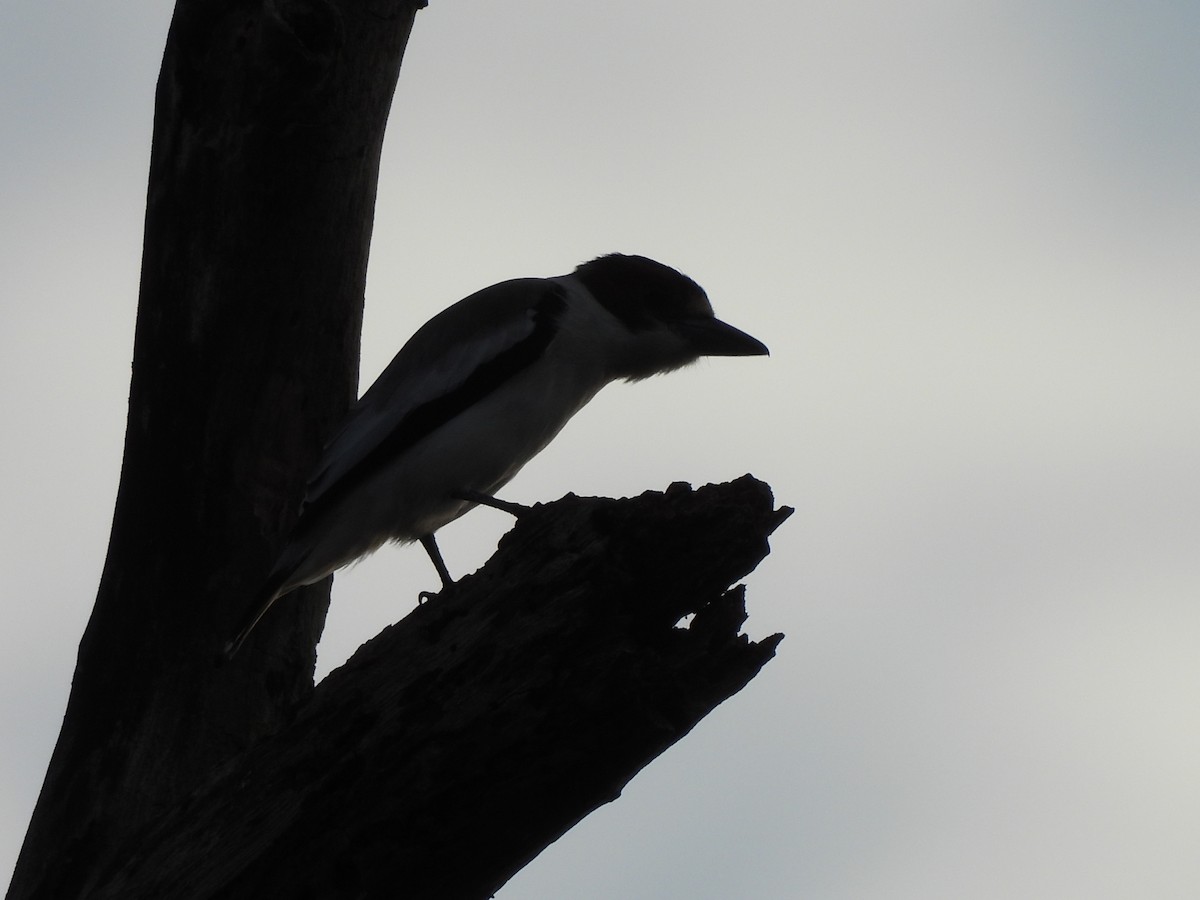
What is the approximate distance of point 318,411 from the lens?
20.9 ft

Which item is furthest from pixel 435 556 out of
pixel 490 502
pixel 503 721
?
pixel 503 721

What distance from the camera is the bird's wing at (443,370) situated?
625cm

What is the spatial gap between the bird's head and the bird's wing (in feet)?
1.52

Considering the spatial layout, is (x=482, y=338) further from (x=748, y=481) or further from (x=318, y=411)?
(x=748, y=481)

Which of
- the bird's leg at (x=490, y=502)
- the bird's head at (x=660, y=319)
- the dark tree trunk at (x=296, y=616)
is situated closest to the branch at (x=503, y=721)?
the dark tree trunk at (x=296, y=616)

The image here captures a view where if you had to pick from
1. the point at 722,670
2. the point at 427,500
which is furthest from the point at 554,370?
the point at 722,670

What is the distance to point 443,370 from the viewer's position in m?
6.85

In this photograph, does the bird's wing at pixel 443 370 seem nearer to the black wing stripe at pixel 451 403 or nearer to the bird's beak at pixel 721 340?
the black wing stripe at pixel 451 403

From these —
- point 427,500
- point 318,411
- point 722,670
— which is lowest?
point 722,670

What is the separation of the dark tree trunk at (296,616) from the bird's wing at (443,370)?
0.21 m

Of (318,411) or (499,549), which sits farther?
(318,411)

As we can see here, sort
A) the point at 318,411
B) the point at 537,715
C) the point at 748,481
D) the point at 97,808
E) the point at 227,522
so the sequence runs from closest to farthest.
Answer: the point at 537,715, the point at 748,481, the point at 97,808, the point at 227,522, the point at 318,411

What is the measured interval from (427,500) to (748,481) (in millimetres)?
2471

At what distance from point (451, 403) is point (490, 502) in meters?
0.57
